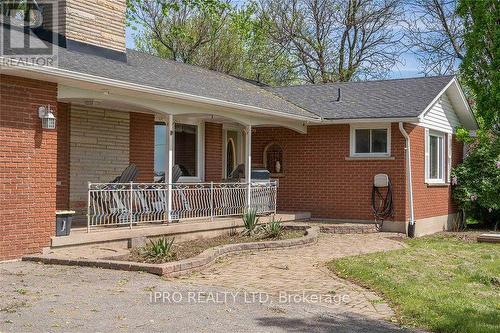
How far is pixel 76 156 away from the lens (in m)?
13.5

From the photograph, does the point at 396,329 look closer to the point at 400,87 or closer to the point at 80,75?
the point at 80,75

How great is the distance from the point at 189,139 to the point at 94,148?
3.85 m

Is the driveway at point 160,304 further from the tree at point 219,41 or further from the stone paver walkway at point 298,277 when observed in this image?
the tree at point 219,41

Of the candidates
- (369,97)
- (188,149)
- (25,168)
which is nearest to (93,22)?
(188,149)

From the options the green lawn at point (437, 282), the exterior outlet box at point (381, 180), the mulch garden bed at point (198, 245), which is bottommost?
the green lawn at point (437, 282)

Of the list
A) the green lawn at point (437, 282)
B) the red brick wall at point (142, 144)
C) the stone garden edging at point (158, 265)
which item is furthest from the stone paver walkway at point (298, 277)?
the red brick wall at point (142, 144)

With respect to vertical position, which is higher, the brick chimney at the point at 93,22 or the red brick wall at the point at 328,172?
the brick chimney at the point at 93,22

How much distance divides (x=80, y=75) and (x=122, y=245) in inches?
128

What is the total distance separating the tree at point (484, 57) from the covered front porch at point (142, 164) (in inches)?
327

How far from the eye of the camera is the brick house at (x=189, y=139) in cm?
1020

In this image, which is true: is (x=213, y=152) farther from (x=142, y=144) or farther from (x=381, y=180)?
(x=381, y=180)

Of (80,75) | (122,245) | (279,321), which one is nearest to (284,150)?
(122,245)

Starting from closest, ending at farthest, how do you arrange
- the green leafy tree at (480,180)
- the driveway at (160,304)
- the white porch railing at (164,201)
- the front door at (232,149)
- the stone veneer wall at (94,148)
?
1. the driveway at (160,304)
2. the white porch railing at (164,201)
3. the stone veneer wall at (94,148)
4. the front door at (232,149)
5. the green leafy tree at (480,180)
